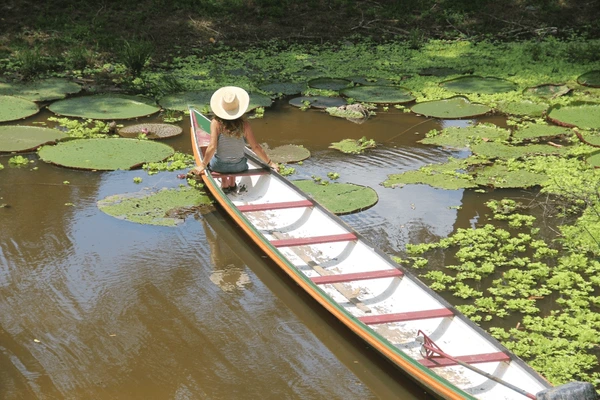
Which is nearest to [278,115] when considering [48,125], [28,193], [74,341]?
[48,125]

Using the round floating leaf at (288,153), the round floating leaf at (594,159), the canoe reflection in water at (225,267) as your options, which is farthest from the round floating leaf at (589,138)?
the canoe reflection in water at (225,267)

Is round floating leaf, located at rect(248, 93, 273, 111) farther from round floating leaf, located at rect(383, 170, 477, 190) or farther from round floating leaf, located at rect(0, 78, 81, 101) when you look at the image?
round floating leaf, located at rect(383, 170, 477, 190)

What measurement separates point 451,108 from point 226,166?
419 cm

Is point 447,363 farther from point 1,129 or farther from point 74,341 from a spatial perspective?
point 1,129

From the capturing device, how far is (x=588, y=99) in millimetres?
10758

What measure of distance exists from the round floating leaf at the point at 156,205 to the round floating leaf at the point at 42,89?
12.1 feet

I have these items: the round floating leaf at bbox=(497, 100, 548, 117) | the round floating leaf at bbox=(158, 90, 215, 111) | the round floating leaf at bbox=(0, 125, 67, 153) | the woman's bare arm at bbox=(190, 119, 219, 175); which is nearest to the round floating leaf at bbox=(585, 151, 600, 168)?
the round floating leaf at bbox=(497, 100, 548, 117)

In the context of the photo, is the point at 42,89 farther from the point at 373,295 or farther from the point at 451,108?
the point at 373,295

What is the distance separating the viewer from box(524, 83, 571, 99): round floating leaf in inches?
432

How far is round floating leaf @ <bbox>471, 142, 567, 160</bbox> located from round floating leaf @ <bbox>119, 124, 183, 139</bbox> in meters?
3.46

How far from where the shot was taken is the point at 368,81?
11898 mm

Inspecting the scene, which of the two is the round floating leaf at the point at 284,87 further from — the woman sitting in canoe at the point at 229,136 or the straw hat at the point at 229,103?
the straw hat at the point at 229,103

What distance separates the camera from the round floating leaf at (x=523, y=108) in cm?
1020

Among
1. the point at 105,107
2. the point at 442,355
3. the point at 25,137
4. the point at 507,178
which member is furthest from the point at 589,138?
the point at 25,137
